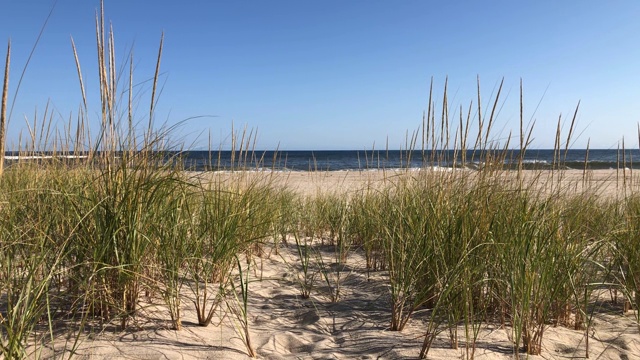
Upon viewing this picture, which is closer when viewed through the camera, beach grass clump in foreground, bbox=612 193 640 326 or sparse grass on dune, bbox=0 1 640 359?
sparse grass on dune, bbox=0 1 640 359

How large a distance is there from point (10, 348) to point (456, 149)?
223cm

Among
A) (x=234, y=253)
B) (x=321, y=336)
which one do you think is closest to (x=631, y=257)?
(x=321, y=336)

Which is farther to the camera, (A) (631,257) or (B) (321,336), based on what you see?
(A) (631,257)

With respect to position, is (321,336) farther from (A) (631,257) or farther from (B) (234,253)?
(A) (631,257)

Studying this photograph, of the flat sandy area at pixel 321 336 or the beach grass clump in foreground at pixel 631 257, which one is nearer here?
the flat sandy area at pixel 321 336

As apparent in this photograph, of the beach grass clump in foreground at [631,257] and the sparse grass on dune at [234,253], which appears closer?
the sparse grass on dune at [234,253]

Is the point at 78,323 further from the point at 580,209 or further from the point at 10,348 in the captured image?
the point at 580,209

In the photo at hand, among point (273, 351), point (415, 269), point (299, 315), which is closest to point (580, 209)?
point (415, 269)

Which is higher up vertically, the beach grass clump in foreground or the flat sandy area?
the beach grass clump in foreground

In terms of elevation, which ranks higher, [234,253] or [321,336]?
[234,253]

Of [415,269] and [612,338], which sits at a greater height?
[415,269]

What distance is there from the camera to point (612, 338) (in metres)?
2.00

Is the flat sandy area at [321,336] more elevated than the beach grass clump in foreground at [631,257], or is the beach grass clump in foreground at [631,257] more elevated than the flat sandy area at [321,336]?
the beach grass clump in foreground at [631,257]

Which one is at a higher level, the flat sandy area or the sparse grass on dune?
the sparse grass on dune
